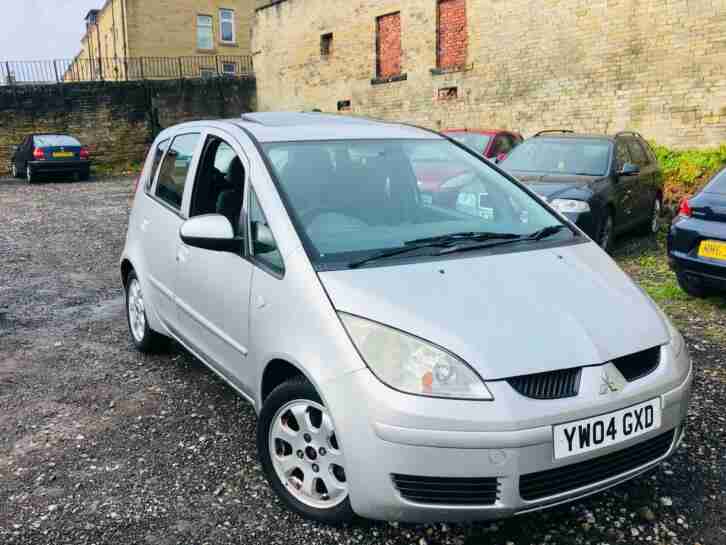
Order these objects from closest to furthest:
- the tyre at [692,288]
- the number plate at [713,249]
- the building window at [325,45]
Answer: the number plate at [713,249] < the tyre at [692,288] < the building window at [325,45]

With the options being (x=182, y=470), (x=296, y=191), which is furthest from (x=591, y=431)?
(x=182, y=470)

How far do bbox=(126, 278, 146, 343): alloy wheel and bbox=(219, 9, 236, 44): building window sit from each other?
115ft

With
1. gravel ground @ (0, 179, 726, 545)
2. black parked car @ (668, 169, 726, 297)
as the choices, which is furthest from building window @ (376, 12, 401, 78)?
gravel ground @ (0, 179, 726, 545)

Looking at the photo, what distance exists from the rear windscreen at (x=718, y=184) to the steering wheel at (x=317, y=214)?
13.5ft

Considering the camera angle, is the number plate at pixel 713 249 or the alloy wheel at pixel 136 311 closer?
the alloy wheel at pixel 136 311

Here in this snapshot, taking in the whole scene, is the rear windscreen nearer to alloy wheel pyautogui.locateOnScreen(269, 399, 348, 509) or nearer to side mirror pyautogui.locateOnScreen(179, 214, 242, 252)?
side mirror pyautogui.locateOnScreen(179, 214, 242, 252)

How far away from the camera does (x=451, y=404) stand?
2457 millimetres

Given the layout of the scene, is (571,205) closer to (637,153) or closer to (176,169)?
(637,153)

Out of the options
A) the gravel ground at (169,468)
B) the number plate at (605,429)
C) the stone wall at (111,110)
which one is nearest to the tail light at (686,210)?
the gravel ground at (169,468)

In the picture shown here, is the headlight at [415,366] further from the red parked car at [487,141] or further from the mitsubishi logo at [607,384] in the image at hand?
the red parked car at [487,141]

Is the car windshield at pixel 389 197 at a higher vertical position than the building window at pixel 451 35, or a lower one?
lower

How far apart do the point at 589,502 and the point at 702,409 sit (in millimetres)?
1403

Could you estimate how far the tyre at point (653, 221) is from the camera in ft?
33.5

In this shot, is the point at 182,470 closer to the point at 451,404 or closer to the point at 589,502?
the point at 451,404
